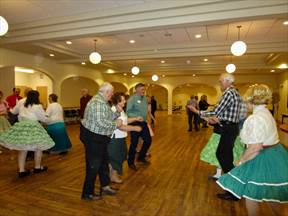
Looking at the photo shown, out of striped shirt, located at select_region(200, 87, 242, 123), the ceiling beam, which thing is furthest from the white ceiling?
striped shirt, located at select_region(200, 87, 242, 123)

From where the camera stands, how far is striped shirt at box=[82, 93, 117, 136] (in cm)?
Answer: 266

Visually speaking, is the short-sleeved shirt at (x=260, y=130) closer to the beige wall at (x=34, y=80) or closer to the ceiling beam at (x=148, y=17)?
the ceiling beam at (x=148, y=17)

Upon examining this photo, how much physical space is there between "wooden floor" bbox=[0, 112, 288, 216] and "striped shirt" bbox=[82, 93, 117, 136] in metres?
0.93

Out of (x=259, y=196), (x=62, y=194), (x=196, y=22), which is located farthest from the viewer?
(x=196, y=22)

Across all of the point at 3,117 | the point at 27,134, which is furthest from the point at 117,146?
the point at 3,117

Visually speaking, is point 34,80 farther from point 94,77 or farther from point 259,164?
point 259,164

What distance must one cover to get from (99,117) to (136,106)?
168 cm

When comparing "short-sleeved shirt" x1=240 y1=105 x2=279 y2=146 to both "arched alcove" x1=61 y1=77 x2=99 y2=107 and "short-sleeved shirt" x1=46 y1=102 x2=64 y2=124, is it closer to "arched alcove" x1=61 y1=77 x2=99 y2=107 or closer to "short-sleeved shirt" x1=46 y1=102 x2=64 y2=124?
"short-sleeved shirt" x1=46 y1=102 x2=64 y2=124

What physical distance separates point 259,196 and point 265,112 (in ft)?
2.22

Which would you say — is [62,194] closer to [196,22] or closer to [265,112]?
[265,112]

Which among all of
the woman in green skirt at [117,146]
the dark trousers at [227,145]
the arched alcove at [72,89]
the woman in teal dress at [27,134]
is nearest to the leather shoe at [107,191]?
the woman in green skirt at [117,146]

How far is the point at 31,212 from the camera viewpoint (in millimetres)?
2662

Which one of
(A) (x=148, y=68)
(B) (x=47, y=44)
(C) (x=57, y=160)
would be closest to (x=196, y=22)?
(C) (x=57, y=160)

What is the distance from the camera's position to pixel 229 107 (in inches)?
114
